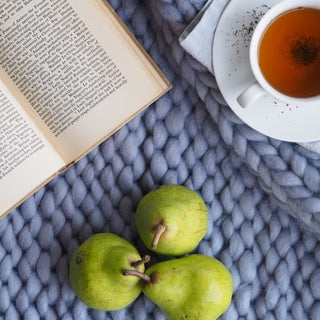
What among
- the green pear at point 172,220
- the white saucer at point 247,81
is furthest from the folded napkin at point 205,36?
the green pear at point 172,220

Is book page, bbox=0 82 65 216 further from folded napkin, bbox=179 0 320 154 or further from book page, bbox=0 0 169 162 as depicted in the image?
folded napkin, bbox=179 0 320 154

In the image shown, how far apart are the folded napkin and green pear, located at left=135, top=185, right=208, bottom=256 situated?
5.5 inches

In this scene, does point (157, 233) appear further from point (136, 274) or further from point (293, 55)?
point (293, 55)

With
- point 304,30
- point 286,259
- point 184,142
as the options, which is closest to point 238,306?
point 286,259

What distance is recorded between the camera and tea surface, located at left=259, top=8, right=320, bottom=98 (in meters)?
0.87

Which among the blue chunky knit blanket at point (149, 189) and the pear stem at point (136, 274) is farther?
the blue chunky knit blanket at point (149, 189)

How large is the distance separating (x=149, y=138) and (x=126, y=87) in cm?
7

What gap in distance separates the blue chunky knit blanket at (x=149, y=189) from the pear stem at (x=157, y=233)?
0.36 ft

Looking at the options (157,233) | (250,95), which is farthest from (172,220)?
(250,95)

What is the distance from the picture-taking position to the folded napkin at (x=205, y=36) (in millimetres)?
896

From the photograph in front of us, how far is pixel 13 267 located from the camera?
975 millimetres

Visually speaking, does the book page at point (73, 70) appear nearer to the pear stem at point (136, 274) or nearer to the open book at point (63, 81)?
the open book at point (63, 81)

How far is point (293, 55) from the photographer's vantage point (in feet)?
2.85

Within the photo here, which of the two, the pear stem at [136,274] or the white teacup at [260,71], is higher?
the white teacup at [260,71]
